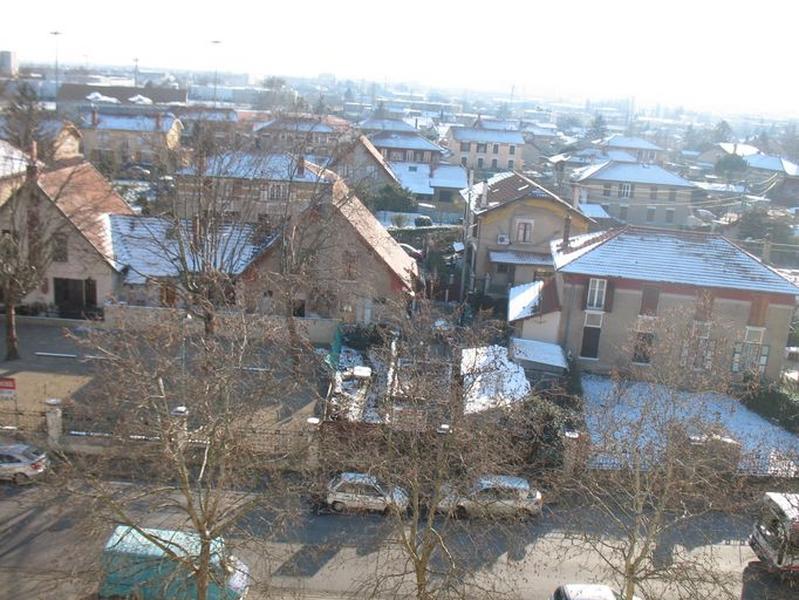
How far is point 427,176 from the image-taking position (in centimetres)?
5388

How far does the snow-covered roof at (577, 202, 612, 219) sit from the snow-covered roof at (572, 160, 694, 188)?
2544 mm

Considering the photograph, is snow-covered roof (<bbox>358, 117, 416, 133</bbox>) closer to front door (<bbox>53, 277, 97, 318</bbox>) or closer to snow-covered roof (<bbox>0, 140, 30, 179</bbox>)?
snow-covered roof (<bbox>0, 140, 30, 179</bbox>)

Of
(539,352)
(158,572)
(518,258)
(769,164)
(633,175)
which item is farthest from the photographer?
(769,164)

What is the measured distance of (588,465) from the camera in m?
14.8

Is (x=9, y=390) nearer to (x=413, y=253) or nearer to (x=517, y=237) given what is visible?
(x=517, y=237)

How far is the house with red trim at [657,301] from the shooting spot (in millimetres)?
21581

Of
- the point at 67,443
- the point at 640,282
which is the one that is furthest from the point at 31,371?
the point at 640,282

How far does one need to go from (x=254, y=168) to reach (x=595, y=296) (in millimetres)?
10635

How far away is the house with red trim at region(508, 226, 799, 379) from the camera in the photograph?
21581 mm

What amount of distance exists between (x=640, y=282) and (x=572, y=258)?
6.49 ft

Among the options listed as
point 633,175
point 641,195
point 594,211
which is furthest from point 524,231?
point 633,175

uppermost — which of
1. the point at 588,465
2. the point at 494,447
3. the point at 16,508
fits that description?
the point at 494,447

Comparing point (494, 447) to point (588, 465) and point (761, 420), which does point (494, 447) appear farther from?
point (761, 420)

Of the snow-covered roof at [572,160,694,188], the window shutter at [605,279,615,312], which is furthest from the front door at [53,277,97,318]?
the snow-covered roof at [572,160,694,188]
